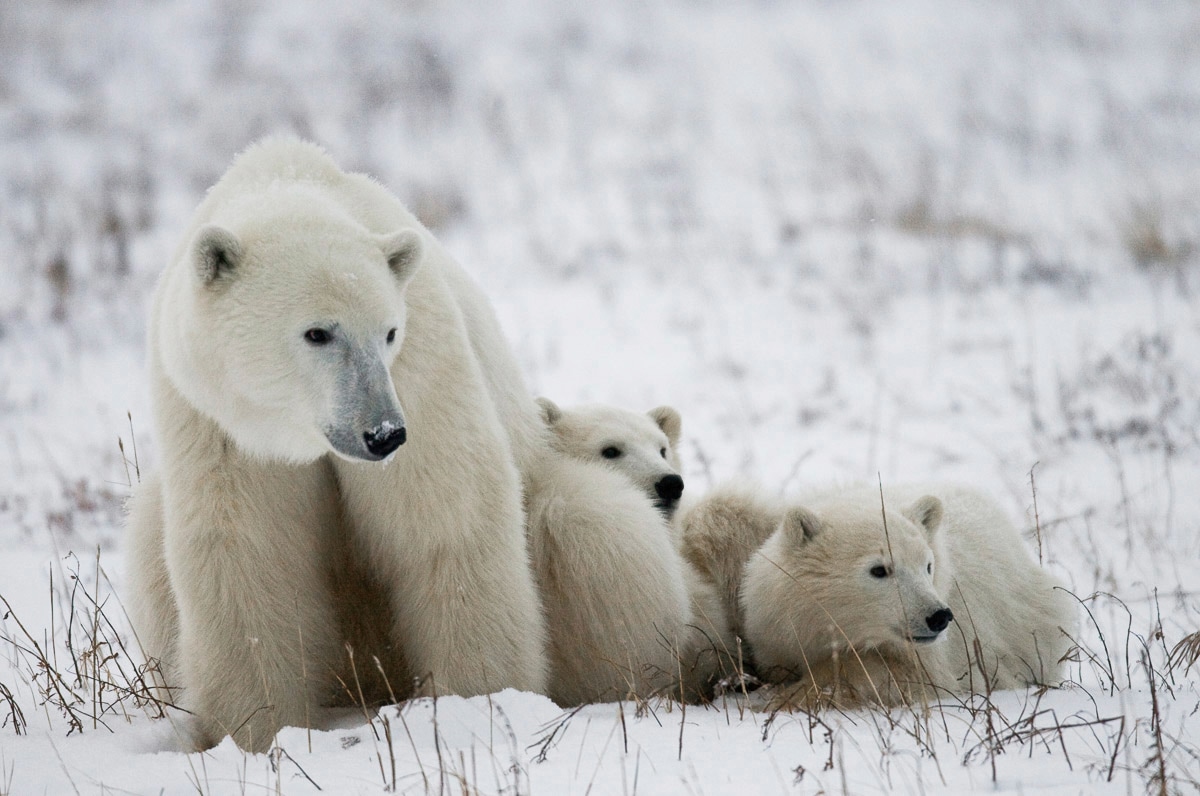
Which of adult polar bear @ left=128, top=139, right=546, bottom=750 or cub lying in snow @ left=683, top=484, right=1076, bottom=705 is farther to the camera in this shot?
cub lying in snow @ left=683, top=484, right=1076, bottom=705

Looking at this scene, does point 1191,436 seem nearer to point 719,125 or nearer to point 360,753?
point 360,753

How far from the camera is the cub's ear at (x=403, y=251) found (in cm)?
321

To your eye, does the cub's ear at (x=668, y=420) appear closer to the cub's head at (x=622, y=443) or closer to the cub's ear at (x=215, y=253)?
the cub's head at (x=622, y=443)

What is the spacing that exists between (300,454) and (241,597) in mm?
531

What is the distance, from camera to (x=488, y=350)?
157 inches

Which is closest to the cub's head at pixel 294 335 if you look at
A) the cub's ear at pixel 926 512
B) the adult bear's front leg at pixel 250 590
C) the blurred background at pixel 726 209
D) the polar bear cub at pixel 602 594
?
the adult bear's front leg at pixel 250 590

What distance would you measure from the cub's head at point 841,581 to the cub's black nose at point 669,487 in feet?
1.59

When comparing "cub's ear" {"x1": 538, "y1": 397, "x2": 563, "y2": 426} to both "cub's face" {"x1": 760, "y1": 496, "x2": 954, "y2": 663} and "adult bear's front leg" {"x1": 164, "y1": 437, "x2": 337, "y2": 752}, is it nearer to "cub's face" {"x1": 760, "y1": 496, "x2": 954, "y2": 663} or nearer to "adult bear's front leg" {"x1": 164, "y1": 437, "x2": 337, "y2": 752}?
"cub's face" {"x1": 760, "y1": 496, "x2": 954, "y2": 663}

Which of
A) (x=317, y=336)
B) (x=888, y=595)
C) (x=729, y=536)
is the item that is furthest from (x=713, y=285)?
(x=317, y=336)

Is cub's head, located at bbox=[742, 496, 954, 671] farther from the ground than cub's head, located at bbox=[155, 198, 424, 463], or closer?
closer

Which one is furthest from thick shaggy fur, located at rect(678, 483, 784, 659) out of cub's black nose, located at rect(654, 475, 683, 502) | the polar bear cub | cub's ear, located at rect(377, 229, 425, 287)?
cub's ear, located at rect(377, 229, 425, 287)

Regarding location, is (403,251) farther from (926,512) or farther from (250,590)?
(926,512)

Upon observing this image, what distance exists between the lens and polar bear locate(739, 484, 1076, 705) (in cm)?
383

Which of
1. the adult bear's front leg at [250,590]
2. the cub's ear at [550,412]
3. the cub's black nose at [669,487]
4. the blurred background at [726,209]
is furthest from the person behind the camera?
the blurred background at [726,209]
